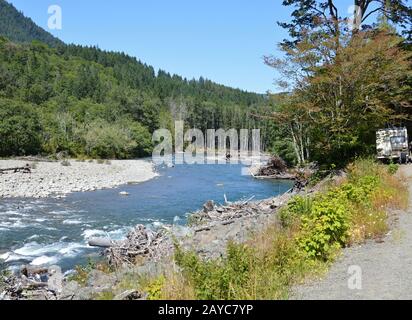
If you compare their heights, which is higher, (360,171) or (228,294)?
(360,171)

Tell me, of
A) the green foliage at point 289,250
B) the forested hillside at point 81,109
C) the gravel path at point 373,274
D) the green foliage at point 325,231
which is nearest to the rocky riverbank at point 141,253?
the green foliage at point 289,250

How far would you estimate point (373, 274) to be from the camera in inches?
260

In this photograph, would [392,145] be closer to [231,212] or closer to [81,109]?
[231,212]

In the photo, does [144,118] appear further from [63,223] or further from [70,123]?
[63,223]

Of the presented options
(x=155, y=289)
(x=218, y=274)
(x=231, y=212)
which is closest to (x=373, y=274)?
(x=218, y=274)

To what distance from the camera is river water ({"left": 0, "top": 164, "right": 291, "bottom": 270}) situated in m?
15.2

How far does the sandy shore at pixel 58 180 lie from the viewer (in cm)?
3059

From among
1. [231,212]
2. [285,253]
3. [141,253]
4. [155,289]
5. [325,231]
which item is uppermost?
[325,231]

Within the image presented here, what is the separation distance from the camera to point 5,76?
308 ft

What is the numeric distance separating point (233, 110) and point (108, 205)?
10637 cm

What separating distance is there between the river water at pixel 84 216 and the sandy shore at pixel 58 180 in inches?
82.3

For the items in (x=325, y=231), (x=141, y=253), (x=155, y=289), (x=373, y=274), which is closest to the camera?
(x=155, y=289)

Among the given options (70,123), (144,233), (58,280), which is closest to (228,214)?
(144,233)

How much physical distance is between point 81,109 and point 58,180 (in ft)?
180
